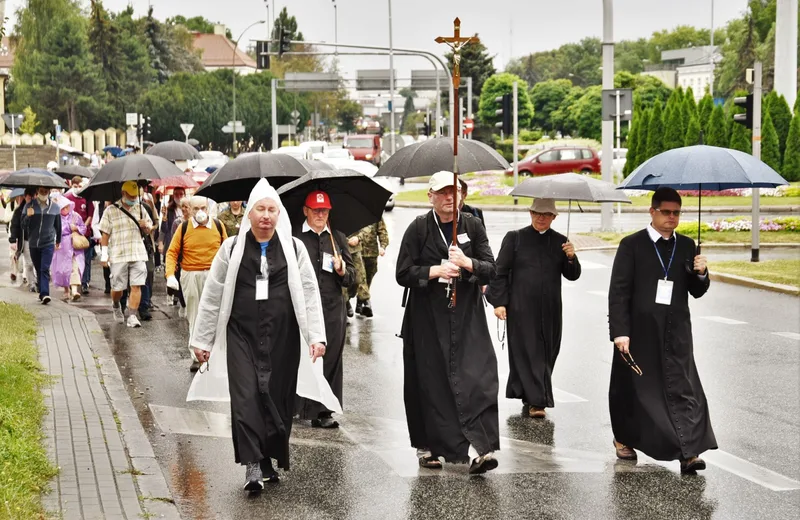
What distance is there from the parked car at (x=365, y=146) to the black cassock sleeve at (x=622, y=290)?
54.3 meters

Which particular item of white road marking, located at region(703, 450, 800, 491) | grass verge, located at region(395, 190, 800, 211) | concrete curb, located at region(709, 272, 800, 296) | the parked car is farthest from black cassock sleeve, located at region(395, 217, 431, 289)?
the parked car

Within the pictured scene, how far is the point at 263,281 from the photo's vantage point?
7223 millimetres

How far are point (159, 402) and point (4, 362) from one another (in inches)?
53.3

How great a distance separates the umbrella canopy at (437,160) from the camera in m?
9.32

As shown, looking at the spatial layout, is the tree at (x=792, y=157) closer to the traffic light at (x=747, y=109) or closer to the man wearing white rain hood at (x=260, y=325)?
the traffic light at (x=747, y=109)

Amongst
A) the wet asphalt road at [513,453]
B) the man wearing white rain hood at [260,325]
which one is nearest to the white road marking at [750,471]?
the wet asphalt road at [513,453]

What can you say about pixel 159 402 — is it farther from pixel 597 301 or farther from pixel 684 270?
pixel 597 301

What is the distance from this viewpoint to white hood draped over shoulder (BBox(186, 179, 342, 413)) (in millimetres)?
7223

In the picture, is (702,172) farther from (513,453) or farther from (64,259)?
(64,259)

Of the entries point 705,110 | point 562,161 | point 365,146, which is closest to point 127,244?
point 705,110

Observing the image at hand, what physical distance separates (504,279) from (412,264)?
200 cm

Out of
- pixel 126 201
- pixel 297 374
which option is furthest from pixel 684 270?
pixel 126 201

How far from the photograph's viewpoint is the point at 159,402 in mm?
10266

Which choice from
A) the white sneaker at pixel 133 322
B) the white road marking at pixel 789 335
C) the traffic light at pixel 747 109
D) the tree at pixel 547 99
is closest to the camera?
the white road marking at pixel 789 335
